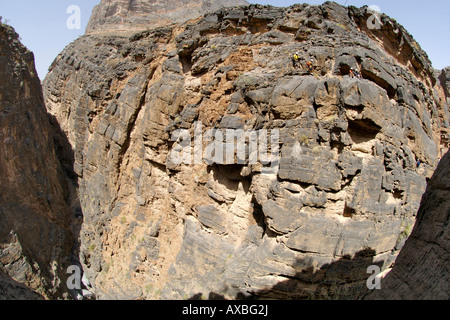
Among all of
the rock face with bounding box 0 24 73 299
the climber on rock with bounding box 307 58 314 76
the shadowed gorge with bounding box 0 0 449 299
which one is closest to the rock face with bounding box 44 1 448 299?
the shadowed gorge with bounding box 0 0 449 299

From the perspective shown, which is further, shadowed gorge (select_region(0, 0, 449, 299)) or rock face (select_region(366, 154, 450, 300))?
shadowed gorge (select_region(0, 0, 449, 299))

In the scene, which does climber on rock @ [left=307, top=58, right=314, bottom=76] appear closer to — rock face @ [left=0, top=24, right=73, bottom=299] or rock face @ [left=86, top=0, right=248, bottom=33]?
rock face @ [left=0, top=24, right=73, bottom=299]

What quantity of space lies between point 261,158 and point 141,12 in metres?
19.6

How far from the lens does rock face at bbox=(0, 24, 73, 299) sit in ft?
37.3

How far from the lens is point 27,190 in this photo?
42.7ft

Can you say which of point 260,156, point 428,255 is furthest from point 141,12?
point 428,255

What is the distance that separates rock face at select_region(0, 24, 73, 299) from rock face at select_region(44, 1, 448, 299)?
6.10 ft

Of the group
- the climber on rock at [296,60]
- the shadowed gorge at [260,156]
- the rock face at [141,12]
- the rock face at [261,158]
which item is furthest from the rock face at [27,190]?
the climber on rock at [296,60]

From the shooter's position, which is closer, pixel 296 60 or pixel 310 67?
pixel 310 67

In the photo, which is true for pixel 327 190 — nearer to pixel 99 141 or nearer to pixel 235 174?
pixel 235 174

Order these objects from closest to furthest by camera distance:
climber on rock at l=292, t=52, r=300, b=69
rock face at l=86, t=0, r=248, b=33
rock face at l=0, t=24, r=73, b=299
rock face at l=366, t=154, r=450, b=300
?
rock face at l=366, t=154, r=450, b=300, climber on rock at l=292, t=52, r=300, b=69, rock face at l=0, t=24, r=73, b=299, rock face at l=86, t=0, r=248, b=33

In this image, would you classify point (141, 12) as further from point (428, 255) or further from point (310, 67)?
point (428, 255)

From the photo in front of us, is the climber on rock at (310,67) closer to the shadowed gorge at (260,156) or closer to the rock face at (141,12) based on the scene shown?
the shadowed gorge at (260,156)
